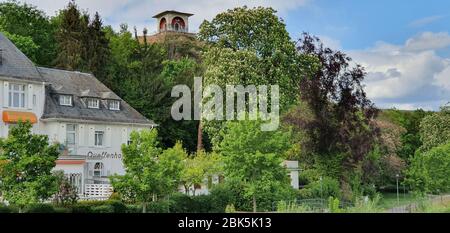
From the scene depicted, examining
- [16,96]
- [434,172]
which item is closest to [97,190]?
[16,96]

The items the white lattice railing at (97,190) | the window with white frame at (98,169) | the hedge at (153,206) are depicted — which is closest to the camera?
the hedge at (153,206)

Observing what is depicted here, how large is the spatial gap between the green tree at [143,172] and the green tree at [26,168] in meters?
1.62

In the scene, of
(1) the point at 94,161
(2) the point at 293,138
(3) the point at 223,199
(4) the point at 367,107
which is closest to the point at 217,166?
(3) the point at 223,199

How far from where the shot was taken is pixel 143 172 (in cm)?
1305

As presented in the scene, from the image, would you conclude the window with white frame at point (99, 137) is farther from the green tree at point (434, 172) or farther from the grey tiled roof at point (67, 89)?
the green tree at point (434, 172)

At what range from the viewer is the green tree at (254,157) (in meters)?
14.5

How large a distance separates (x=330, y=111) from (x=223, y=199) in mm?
6263


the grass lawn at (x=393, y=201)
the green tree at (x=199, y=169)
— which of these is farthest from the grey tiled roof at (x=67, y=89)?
the grass lawn at (x=393, y=201)

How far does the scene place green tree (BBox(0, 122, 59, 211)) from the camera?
11.6 m

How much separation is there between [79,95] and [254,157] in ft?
23.5

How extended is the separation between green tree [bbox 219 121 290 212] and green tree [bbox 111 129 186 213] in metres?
1.99

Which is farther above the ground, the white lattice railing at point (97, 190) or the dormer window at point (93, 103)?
the dormer window at point (93, 103)
